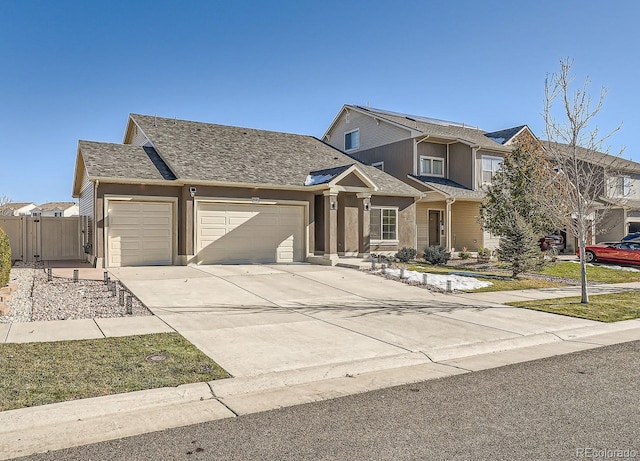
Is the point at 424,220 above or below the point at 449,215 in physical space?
below

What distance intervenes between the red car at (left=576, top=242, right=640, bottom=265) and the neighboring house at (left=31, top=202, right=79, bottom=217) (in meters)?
67.1

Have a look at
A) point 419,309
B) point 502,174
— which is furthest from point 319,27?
point 419,309

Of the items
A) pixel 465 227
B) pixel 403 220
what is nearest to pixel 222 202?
pixel 403 220

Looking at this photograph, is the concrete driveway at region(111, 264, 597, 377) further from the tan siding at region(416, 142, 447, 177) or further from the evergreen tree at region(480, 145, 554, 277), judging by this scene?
the tan siding at region(416, 142, 447, 177)

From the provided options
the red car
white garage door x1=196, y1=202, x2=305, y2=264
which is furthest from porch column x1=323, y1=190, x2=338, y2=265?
the red car

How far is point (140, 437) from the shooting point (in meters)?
4.31

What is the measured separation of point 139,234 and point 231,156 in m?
5.53

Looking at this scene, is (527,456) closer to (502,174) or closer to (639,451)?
(639,451)

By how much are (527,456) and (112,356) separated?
5223 millimetres

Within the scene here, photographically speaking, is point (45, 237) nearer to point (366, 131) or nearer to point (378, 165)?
point (378, 165)

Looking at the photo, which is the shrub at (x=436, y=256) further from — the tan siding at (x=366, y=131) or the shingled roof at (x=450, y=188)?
the tan siding at (x=366, y=131)

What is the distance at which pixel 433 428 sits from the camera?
4520mm

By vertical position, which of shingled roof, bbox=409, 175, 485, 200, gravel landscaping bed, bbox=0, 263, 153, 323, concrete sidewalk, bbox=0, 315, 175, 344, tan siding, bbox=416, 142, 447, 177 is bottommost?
concrete sidewalk, bbox=0, 315, 175, 344

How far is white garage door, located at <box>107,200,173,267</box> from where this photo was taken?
1727cm
